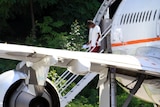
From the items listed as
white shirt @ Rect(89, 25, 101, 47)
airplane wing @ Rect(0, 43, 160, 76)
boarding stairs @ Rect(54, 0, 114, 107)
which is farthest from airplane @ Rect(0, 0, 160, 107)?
white shirt @ Rect(89, 25, 101, 47)

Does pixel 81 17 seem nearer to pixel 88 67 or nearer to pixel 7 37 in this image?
pixel 7 37

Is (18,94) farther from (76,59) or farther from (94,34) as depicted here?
(94,34)

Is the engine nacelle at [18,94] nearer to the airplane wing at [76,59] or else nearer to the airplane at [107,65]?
the airplane at [107,65]

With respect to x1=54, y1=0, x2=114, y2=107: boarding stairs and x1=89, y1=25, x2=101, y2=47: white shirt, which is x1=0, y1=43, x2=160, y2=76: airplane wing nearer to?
x1=54, y1=0, x2=114, y2=107: boarding stairs

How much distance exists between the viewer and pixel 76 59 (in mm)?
10094

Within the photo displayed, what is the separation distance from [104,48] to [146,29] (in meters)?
3.90

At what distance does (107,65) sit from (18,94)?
6.36ft

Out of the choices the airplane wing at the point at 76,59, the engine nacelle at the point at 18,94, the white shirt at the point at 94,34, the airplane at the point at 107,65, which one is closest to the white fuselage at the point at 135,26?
the airplane at the point at 107,65

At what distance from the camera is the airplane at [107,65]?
10.1 metres

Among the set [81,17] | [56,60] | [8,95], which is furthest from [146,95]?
[81,17]

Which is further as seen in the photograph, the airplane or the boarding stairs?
the boarding stairs

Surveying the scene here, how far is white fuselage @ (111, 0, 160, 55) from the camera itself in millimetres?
11891

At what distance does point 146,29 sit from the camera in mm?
12195

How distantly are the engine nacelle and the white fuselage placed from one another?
5.64ft
